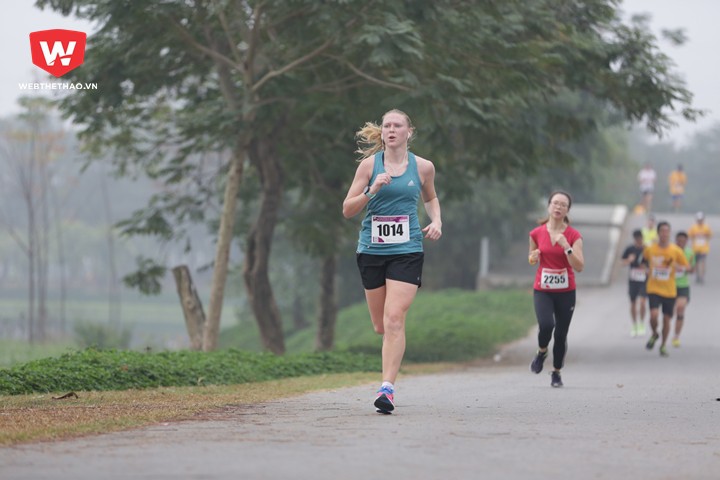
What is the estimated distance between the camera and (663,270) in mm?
19953

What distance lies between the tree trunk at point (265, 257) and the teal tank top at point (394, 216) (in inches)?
496

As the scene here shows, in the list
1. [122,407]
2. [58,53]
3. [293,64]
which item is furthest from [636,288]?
[122,407]

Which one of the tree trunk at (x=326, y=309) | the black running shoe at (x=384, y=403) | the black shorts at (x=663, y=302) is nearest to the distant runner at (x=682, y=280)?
the black shorts at (x=663, y=302)

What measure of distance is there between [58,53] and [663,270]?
9.89m

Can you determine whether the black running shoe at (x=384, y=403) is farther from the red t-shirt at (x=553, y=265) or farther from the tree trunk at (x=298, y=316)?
the tree trunk at (x=298, y=316)

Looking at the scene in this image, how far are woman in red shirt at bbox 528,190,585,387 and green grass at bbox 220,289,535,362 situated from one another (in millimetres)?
11334

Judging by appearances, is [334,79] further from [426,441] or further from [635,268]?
[426,441]

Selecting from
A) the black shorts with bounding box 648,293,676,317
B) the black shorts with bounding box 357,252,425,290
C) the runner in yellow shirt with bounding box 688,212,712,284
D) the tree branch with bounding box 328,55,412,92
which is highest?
the tree branch with bounding box 328,55,412,92

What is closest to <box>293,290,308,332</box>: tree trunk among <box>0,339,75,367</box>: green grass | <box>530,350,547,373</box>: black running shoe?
<box>0,339,75,367</box>: green grass

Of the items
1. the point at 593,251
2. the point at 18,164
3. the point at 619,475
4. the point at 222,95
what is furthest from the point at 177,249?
the point at 619,475

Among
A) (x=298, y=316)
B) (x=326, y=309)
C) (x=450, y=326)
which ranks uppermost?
(x=326, y=309)

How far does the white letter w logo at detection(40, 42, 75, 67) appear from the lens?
19656mm

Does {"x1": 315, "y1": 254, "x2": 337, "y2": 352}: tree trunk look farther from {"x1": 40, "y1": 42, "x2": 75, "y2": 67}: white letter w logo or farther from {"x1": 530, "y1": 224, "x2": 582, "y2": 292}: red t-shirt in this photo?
{"x1": 530, "y1": 224, "x2": 582, "y2": 292}: red t-shirt

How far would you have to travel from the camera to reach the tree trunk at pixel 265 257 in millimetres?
22328
